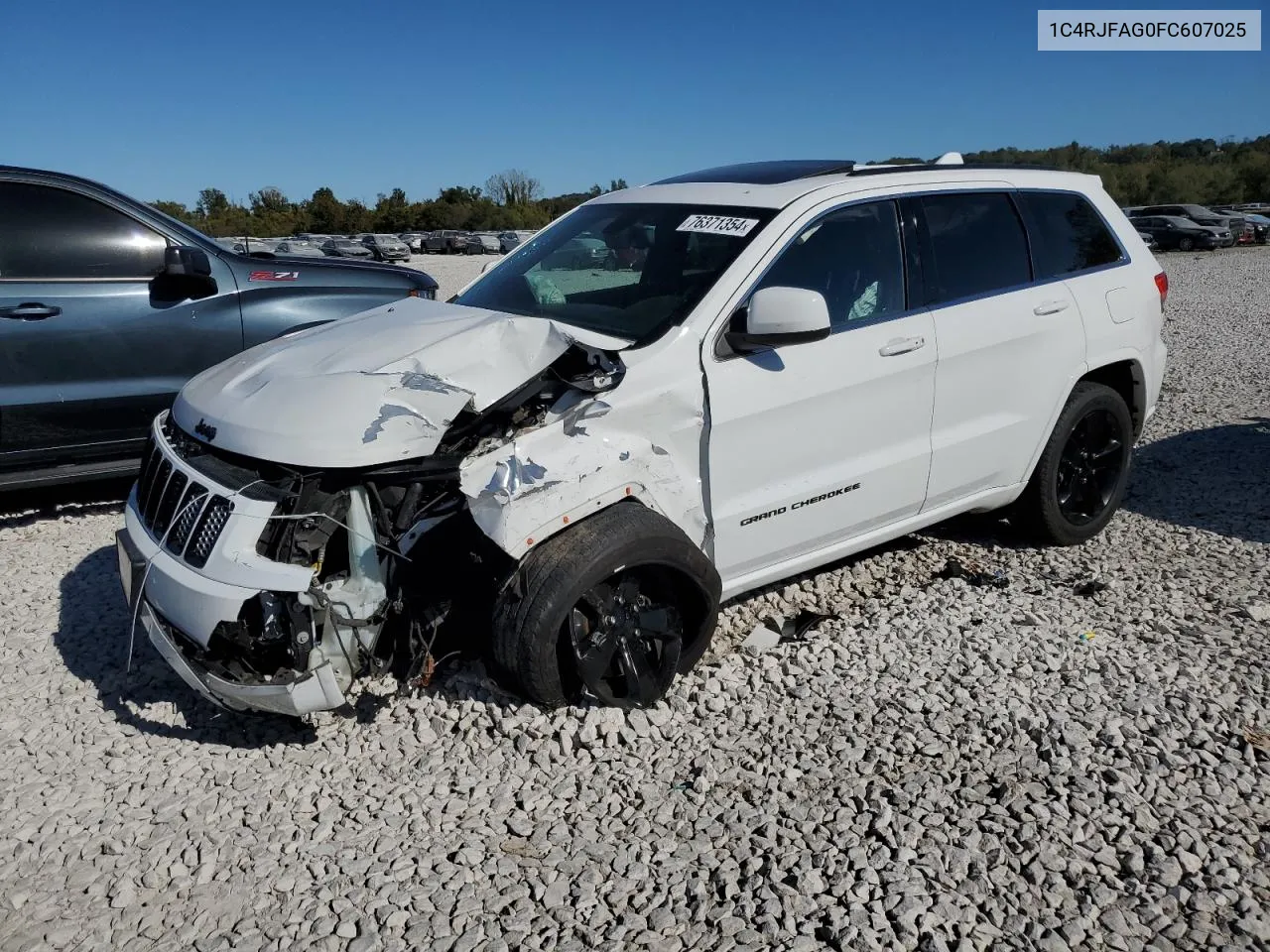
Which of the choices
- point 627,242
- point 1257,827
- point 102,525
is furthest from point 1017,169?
point 102,525

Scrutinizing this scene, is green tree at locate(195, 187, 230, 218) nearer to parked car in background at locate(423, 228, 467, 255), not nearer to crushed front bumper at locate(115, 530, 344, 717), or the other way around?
parked car in background at locate(423, 228, 467, 255)

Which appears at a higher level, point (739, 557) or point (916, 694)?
point (739, 557)

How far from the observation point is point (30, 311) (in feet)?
17.2

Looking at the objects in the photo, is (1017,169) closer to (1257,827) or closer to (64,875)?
(1257,827)

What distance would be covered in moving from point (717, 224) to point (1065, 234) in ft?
6.69

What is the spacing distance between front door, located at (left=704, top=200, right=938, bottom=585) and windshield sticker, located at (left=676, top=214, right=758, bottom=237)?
7.7 inches

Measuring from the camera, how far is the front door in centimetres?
359

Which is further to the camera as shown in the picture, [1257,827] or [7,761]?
[7,761]

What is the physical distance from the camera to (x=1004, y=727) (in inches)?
133

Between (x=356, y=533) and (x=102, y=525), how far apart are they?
337 centimetres

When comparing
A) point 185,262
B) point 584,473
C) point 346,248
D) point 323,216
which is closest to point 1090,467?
point 584,473

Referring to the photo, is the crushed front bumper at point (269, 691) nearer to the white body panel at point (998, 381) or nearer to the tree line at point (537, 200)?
the white body panel at point (998, 381)

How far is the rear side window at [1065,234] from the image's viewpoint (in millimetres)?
4723

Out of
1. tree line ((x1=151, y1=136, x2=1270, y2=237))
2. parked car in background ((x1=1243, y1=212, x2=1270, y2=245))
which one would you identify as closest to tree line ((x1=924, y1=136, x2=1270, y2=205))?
tree line ((x1=151, y1=136, x2=1270, y2=237))
